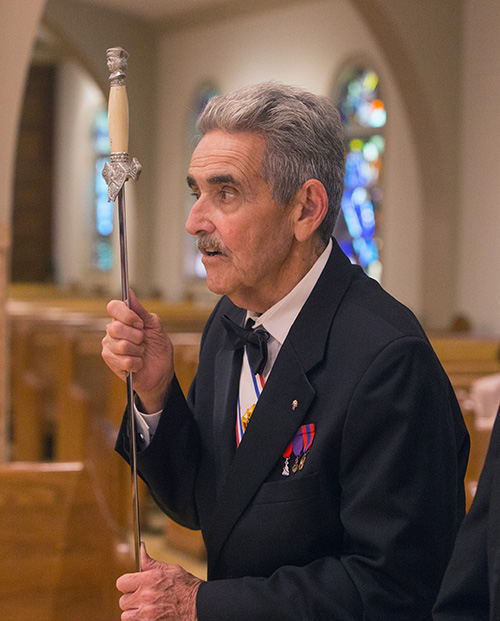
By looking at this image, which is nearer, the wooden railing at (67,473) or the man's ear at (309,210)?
the man's ear at (309,210)

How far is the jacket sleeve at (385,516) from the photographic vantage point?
4.60 feet

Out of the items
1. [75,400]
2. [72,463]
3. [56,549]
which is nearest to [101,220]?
[75,400]

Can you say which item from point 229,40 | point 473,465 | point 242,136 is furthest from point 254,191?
point 229,40

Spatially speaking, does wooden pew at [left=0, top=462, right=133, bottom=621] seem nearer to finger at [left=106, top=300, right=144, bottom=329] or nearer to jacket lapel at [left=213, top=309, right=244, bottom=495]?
jacket lapel at [left=213, top=309, right=244, bottom=495]

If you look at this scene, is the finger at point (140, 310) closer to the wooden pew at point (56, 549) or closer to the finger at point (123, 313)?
the finger at point (123, 313)

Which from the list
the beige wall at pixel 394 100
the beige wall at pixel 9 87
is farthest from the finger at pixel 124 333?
the beige wall at pixel 394 100

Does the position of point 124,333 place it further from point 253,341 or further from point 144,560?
point 144,560

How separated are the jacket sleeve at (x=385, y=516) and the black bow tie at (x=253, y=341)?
0.25 m

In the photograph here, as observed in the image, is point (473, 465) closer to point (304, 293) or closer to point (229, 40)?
point (304, 293)

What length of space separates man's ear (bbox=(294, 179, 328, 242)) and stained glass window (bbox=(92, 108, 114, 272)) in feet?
45.0

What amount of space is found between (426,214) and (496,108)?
127 centimetres

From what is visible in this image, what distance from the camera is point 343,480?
4.81ft

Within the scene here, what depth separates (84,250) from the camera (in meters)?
15.5

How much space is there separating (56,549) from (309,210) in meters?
1.29
